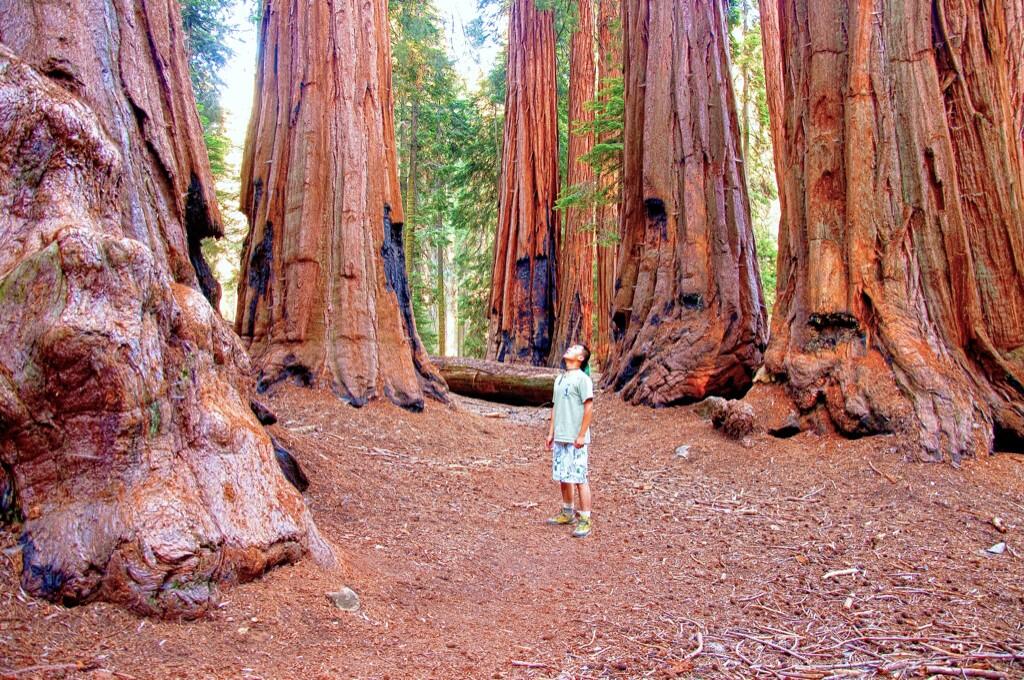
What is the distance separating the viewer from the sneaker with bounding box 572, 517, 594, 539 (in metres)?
5.00

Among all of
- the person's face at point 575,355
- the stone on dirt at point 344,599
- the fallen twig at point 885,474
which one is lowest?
the stone on dirt at point 344,599

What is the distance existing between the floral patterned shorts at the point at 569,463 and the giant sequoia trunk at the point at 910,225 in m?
2.27

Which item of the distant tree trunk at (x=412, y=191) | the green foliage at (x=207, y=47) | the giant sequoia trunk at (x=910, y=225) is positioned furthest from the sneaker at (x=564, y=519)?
the distant tree trunk at (x=412, y=191)

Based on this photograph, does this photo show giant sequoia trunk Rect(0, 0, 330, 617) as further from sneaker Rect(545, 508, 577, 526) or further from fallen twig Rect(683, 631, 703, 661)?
sneaker Rect(545, 508, 577, 526)

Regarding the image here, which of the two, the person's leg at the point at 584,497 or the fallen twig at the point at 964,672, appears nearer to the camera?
the fallen twig at the point at 964,672

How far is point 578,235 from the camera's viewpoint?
15.8 m

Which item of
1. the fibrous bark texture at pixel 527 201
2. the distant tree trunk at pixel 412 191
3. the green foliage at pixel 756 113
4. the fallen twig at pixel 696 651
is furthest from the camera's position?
the distant tree trunk at pixel 412 191

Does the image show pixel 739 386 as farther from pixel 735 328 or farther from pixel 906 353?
pixel 906 353

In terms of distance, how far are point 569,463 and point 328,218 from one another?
4393 mm

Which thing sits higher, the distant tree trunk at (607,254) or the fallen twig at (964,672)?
the distant tree trunk at (607,254)

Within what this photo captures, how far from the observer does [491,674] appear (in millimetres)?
2822

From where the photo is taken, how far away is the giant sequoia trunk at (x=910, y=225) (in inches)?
226

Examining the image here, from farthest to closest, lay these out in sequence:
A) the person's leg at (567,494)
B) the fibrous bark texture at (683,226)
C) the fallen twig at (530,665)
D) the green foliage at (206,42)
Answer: the green foliage at (206,42) < the fibrous bark texture at (683,226) < the person's leg at (567,494) < the fallen twig at (530,665)

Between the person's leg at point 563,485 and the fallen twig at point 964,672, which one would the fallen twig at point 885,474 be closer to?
the person's leg at point 563,485
